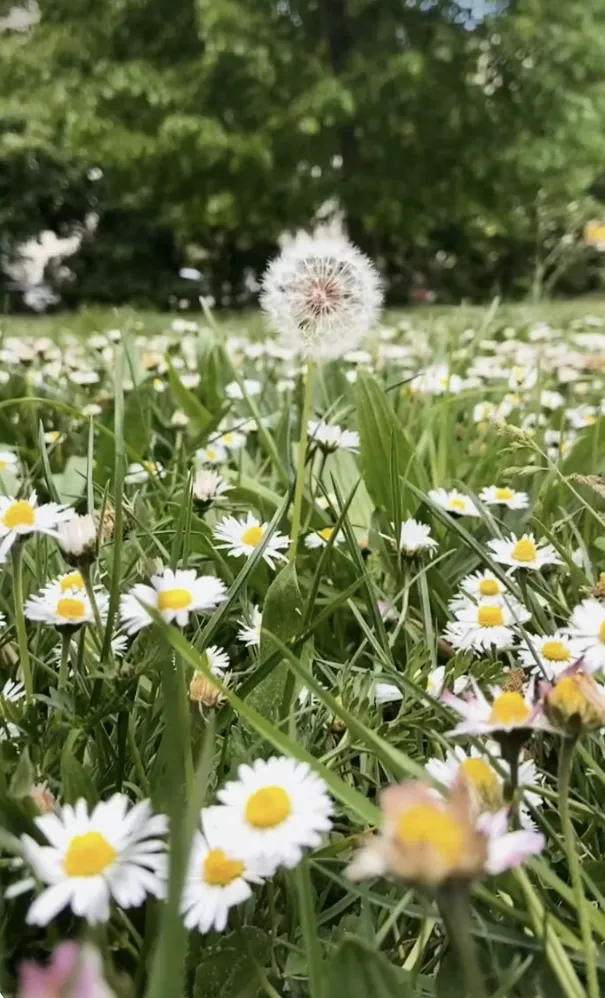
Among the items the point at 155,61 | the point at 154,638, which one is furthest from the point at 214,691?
the point at 155,61

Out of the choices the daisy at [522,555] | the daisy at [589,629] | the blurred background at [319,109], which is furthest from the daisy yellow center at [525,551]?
the blurred background at [319,109]

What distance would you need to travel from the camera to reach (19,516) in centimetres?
46

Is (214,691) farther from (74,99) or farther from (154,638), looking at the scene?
(74,99)

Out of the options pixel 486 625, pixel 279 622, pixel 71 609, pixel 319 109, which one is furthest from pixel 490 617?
pixel 319 109

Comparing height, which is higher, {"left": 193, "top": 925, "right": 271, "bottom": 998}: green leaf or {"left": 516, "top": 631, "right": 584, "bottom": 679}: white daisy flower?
{"left": 516, "top": 631, "right": 584, "bottom": 679}: white daisy flower

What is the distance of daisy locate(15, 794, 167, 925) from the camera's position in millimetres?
246

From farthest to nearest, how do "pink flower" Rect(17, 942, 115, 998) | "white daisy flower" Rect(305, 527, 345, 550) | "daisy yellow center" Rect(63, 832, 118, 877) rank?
"white daisy flower" Rect(305, 527, 345, 550) → "daisy yellow center" Rect(63, 832, 118, 877) → "pink flower" Rect(17, 942, 115, 998)

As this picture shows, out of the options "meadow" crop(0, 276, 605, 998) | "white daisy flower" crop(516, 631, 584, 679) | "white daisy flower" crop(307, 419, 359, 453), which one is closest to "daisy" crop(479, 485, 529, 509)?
"meadow" crop(0, 276, 605, 998)

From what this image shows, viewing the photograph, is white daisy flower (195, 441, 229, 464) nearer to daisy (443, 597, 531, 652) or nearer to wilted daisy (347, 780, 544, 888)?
daisy (443, 597, 531, 652)

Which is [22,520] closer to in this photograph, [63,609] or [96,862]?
[63,609]

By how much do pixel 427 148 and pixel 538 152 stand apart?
78 centimetres

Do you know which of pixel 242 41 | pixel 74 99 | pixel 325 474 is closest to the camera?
pixel 325 474

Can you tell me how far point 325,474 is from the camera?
83cm

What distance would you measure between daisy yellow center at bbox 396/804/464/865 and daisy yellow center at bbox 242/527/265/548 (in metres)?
0.36
